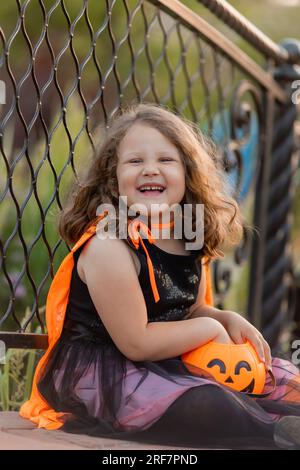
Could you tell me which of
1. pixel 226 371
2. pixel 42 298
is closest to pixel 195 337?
pixel 226 371

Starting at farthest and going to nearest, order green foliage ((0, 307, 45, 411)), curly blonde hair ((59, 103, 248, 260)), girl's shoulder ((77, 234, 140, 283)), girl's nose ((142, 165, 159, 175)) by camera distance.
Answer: green foliage ((0, 307, 45, 411))
curly blonde hair ((59, 103, 248, 260))
girl's nose ((142, 165, 159, 175))
girl's shoulder ((77, 234, 140, 283))

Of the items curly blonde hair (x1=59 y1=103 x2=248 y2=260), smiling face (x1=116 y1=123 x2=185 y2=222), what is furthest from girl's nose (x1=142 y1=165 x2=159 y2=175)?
curly blonde hair (x1=59 y1=103 x2=248 y2=260)

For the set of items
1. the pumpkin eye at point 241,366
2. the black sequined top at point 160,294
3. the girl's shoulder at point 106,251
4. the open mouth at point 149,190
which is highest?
the open mouth at point 149,190

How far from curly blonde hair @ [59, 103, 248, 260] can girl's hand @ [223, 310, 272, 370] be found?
27cm

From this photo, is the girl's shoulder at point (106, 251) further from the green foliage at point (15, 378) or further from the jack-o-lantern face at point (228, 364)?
the green foliage at point (15, 378)

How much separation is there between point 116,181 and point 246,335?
2.11 feet

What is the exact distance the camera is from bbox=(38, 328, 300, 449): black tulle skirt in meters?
2.38

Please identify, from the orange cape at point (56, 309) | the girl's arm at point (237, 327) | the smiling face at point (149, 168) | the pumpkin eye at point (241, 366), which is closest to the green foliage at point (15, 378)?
the orange cape at point (56, 309)

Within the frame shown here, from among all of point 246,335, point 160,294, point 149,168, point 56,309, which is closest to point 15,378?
point 56,309

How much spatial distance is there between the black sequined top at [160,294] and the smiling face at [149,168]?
148 mm

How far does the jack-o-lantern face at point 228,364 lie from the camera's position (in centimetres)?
262

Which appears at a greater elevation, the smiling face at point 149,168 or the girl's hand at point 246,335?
the smiling face at point 149,168

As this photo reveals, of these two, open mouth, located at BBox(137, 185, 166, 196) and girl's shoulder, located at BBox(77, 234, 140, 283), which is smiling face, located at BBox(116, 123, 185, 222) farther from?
girl's shoulder, located at BBox(77, 234, 140, 283)
